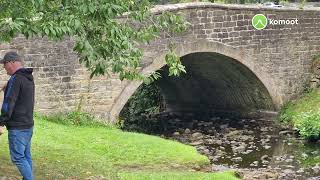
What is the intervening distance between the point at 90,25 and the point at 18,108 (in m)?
1.43

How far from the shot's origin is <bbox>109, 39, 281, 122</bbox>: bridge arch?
60.1 feet

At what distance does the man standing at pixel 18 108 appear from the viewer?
718 cm

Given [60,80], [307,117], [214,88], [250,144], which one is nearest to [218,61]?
[214,88]

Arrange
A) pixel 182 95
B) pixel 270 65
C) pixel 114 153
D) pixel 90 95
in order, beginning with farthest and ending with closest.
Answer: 1. pixel 182 95
2. pixel 270 65
3. pixel 90 95
4. pixel 114 153

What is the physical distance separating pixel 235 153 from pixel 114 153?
5.14 metres

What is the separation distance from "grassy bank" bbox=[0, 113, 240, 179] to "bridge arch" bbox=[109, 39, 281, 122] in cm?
285

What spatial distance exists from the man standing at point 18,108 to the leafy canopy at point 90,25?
0.40 meters

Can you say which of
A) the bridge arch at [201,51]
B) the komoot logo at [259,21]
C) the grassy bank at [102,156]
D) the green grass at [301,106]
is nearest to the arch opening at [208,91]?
the bridge arch at [201,51]

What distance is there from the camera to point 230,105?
2534 cm

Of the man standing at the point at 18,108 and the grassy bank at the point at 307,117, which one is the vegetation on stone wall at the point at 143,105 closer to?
the grassy bank at the point at 307,117

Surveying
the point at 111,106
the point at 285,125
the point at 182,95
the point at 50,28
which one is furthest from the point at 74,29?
the point at 182,95

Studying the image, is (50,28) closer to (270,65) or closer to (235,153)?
(235,153)

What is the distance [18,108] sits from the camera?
7258 mm

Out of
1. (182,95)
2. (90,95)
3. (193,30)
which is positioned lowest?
(182,95)
